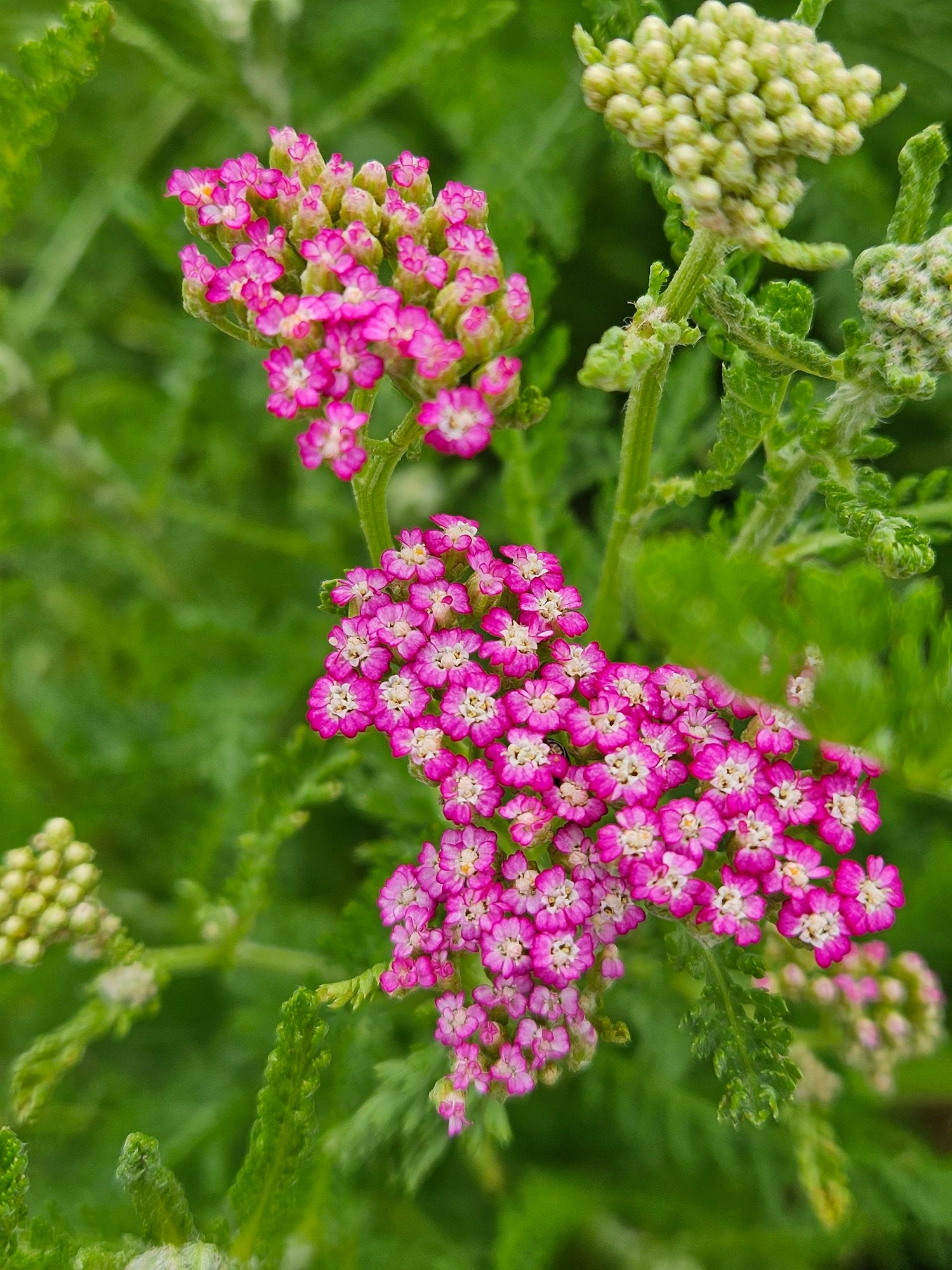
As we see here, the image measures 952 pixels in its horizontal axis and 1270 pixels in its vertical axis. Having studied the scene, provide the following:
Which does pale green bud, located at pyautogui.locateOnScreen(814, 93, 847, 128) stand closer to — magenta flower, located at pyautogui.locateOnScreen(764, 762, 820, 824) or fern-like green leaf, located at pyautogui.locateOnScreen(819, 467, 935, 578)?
fern-like green leaf, located at pyautogui.locateOnScreen(819, 467, 935, 578)

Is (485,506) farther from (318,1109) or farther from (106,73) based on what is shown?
(106,73)

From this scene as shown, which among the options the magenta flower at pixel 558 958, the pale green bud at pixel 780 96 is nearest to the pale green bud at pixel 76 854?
the magenta flower at pixel 558 958

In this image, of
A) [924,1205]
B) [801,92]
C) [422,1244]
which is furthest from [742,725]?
[422,1244]

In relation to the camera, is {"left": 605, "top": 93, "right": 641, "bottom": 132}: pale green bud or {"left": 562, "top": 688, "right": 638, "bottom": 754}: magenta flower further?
{"left": 562, "top": 688, "right": 638, "bottom": 754}: magenta flower

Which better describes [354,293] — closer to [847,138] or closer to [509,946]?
[847,138]

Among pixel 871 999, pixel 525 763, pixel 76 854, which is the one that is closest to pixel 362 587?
pixel 525 763

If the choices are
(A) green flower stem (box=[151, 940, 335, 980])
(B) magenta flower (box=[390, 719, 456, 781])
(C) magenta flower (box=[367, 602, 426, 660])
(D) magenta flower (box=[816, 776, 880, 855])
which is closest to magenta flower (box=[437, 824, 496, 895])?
(B) magenta flower (box=[390, 719, 456, 781])
